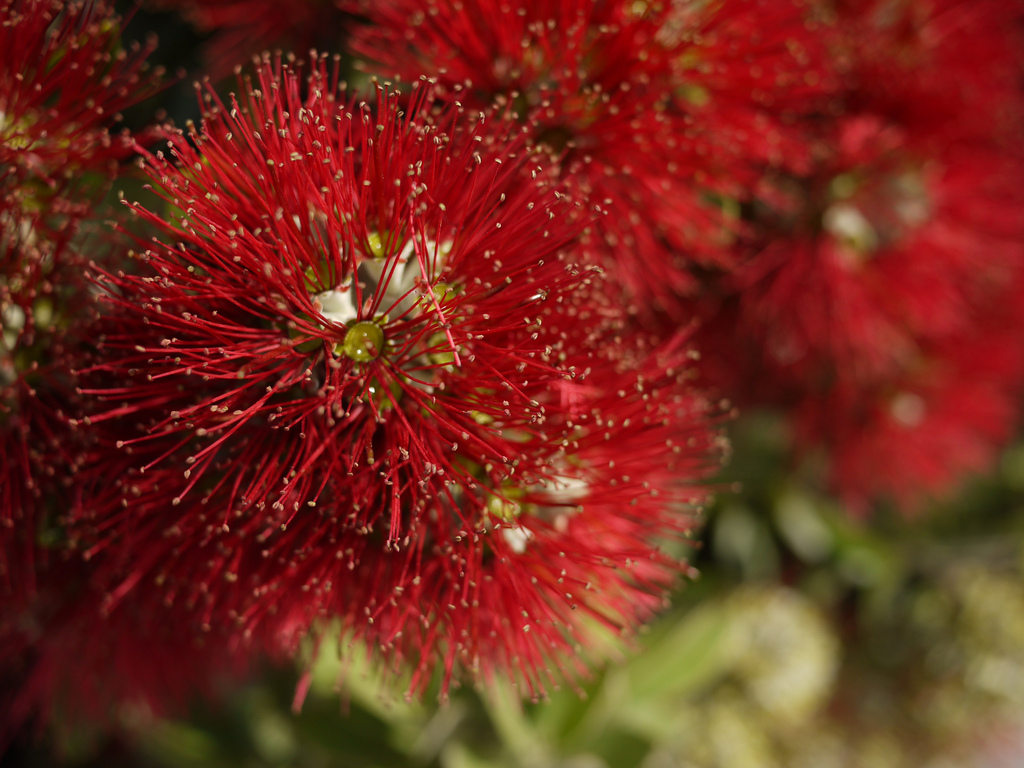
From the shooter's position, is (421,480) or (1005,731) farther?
(1005,731)

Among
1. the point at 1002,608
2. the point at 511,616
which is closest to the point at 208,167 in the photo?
the point at 511,616

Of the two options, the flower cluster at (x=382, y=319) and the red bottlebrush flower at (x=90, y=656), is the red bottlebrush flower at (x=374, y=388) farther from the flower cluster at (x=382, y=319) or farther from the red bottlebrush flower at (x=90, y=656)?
the red bottlebrush flower at (x=90, y=656)

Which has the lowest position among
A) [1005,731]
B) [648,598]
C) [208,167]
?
[1005,731]

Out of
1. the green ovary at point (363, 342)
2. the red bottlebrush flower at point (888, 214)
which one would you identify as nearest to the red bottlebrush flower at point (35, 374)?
the green ovary at point (363, 342)

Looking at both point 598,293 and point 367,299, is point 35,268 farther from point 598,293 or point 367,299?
point 598,293

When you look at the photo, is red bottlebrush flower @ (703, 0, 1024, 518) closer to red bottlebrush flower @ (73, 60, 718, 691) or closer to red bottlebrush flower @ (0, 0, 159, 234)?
red bottlebrush flower @ (73, 60, 718, 691)

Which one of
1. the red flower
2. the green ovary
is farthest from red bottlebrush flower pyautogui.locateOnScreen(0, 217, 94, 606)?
the green ovary
